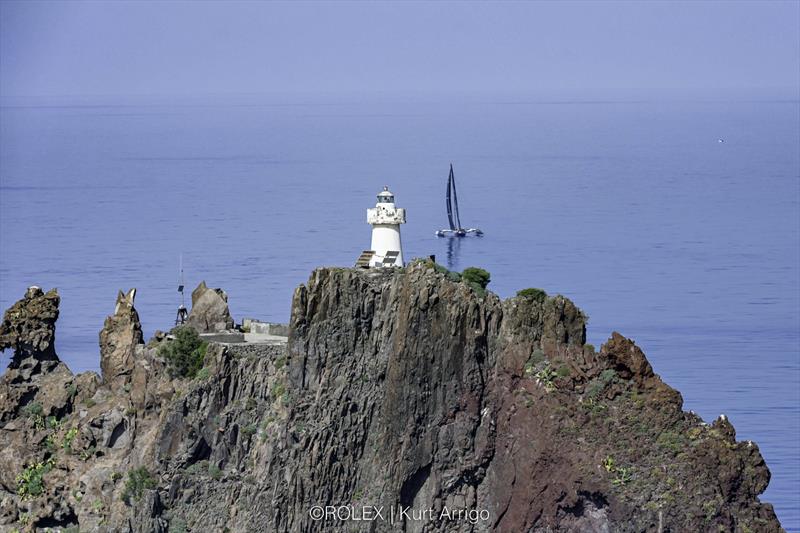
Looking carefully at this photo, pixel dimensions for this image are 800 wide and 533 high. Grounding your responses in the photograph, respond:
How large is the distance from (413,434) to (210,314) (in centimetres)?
1622

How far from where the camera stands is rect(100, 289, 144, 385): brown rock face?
4382 inches

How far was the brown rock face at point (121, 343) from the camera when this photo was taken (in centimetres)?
11131

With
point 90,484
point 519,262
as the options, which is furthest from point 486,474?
point 519,262

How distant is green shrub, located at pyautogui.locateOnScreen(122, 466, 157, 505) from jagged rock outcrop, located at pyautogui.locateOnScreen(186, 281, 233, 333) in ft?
26.1

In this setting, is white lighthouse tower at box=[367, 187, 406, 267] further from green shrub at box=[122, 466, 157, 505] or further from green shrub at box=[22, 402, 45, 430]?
green shrub at box=[22, 402, 45, 430]

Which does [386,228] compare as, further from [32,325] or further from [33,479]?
[33,479]

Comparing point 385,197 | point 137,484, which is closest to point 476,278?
point 385,197

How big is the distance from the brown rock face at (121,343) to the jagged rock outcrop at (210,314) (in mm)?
2707

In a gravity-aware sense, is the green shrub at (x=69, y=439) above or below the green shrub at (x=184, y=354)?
below

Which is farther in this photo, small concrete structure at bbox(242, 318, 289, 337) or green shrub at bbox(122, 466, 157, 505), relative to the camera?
small concrete structure at bbox(242, 318, 289, 337)

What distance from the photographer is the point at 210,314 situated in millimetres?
113375

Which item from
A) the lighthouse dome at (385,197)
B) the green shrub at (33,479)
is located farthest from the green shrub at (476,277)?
the green shrub at (33,479)

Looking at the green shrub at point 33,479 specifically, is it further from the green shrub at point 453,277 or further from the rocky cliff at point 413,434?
the green shrub at point 453,277

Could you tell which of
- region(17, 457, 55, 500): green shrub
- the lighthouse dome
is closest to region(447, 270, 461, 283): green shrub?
the lighthouse dome
